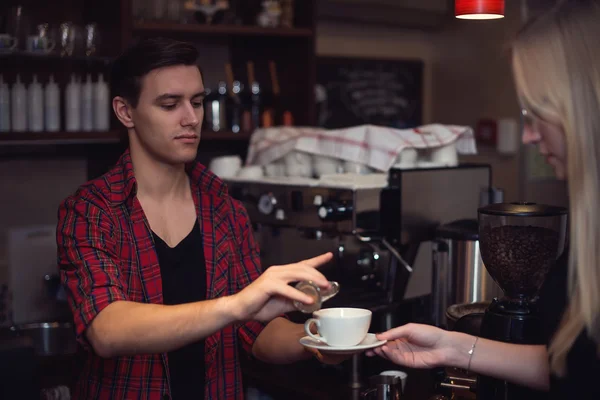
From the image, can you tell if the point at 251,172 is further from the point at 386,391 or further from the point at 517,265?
the point at 517,265

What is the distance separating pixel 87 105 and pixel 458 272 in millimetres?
1623

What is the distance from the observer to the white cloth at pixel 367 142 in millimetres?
2771

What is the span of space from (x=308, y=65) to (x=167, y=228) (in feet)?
5.97

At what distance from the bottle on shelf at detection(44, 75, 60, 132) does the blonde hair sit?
7.03 ft

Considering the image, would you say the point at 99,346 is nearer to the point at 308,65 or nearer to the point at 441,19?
the point at 308,65

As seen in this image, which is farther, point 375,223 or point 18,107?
point 18,107

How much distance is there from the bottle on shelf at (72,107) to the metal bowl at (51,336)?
29.9 inches

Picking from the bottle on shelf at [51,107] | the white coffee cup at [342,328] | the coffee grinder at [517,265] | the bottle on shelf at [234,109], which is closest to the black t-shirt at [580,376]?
the coffee grinder at [517,265]

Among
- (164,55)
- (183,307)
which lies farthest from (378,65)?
(183,307)

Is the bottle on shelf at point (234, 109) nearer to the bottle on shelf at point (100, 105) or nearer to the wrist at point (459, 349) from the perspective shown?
the bottle on shelf at point (100, 105)

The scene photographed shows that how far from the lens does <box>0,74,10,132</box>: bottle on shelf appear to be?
2951mm

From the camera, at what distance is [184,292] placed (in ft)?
6.54

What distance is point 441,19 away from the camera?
16.2 ft

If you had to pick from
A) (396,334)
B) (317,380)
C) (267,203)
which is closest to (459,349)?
(396,334)
